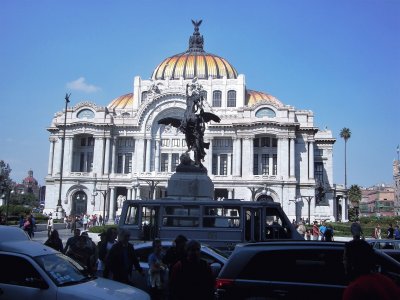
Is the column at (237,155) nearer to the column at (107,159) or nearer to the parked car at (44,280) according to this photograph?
the column at (107,159)

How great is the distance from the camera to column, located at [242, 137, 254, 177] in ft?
222

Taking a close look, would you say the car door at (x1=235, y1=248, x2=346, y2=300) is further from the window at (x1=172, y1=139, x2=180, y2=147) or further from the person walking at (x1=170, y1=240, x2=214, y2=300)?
the window at (x1=172, y1=139, x2=180, y2=147)

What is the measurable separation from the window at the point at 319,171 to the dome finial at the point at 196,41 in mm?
37012

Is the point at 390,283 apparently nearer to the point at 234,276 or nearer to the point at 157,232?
the point at 234,276

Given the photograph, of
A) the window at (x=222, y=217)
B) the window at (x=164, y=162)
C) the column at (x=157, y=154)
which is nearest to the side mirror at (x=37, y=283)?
the window at (x=222, y=217)

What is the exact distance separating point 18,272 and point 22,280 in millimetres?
204

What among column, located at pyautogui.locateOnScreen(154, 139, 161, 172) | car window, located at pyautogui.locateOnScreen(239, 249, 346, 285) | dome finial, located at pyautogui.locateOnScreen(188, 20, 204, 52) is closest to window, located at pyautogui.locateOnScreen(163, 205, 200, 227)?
car window, located at pyautogui.locateOnScreen(239, 249, 346, 285)

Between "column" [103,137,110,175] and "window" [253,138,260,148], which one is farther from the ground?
"window" [253,138,260,148]

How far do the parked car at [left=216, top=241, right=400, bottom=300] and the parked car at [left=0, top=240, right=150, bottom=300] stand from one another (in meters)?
1.89

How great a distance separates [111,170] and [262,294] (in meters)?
65.2

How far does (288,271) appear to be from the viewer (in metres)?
8.29

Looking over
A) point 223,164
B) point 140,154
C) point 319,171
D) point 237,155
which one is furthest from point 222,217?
point 319,171

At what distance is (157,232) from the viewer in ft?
57.3

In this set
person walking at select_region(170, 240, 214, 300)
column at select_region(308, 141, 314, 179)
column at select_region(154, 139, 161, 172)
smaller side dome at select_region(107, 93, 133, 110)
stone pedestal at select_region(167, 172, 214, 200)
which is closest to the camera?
person walking at select_region(170, 240, 214, 300)
